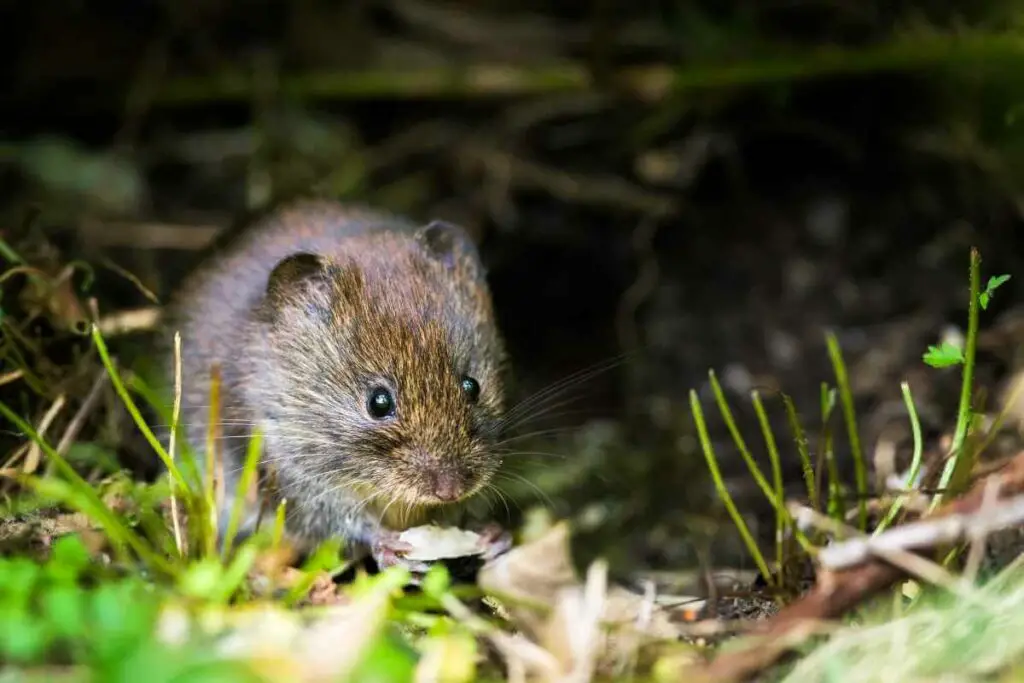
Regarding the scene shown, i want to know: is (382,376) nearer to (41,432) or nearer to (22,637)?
(41,432)

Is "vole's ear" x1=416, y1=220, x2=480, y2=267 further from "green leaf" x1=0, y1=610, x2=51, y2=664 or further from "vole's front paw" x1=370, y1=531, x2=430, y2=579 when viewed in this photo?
"green leaf" x1=0, y1=610, x2=51, y2=664

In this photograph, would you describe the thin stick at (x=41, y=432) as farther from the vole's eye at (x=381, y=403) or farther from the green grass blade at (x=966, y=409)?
the green grass blade at (x=966, y=409)

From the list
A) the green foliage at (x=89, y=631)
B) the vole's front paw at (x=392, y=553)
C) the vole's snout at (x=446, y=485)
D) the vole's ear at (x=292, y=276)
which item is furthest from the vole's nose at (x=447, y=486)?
the green foliage at (x=89, y=631)

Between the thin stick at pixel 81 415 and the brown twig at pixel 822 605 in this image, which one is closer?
the brown twig at pixel 822 605

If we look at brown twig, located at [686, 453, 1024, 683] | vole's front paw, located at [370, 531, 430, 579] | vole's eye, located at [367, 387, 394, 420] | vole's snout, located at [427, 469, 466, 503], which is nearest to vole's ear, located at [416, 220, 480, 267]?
vole's eye, located at [367, 387, 394, 420]

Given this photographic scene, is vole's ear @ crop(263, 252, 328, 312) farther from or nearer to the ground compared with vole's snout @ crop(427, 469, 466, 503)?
farther from the ground

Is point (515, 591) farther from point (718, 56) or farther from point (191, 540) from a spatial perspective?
point (718, 56)

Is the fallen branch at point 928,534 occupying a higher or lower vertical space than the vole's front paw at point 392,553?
higher
